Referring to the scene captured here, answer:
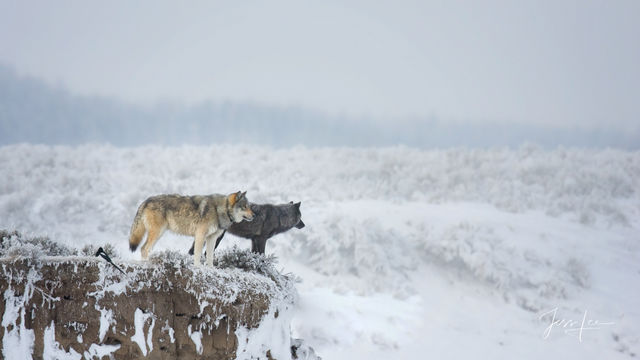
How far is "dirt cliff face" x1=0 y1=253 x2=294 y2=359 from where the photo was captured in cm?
521

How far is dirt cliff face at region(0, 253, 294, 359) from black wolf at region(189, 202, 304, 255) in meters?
1.75

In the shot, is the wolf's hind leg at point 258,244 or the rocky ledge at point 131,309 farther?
the wolf's hind leg at point 258,244

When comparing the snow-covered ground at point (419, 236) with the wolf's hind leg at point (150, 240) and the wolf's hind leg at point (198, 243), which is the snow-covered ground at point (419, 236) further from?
the wolf's hind leg at point (198, 243)

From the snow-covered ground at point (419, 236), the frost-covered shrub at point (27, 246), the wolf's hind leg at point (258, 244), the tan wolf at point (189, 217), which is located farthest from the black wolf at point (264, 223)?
the snow-covered ground at point (419, 236)

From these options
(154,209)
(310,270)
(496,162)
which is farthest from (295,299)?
(496,162)

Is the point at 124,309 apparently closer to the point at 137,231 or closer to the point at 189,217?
the point at 137,231

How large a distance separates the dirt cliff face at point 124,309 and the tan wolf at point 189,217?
60 centimetres

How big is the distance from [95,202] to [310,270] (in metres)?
10.8

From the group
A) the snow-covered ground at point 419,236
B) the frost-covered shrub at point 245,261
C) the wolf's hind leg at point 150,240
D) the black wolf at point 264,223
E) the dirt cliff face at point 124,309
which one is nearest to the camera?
the dirt cliff face at point 124,309

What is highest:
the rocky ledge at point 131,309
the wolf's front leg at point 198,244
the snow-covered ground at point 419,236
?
the wolf's front leg at point 198,244

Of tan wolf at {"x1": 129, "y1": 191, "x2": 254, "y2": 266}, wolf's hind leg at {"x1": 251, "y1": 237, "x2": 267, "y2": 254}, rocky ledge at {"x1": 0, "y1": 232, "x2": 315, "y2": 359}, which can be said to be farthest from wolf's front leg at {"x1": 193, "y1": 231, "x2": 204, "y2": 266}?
wolf's hind leg at {"x1": 251, "y1": 237, "x2": 267, "y2": 254}

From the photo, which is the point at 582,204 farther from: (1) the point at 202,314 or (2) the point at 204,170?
(1) the point at 202,314

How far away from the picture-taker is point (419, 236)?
2586 centimetres

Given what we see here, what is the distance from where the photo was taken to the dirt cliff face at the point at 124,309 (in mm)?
5215
